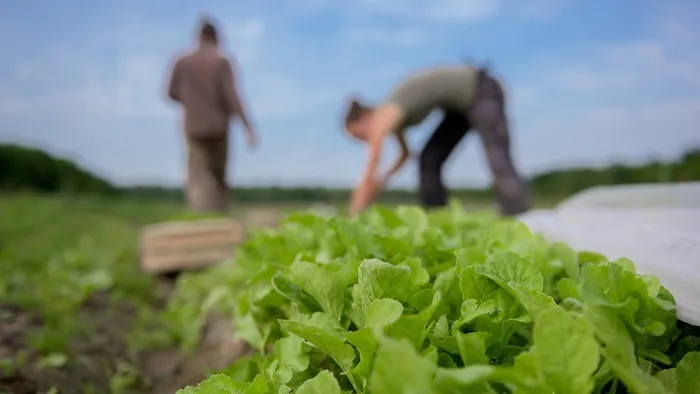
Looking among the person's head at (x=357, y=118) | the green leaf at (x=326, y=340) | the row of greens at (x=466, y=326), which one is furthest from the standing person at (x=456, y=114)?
the green leaf at (x=326, y=340)

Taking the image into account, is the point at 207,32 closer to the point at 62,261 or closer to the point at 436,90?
the point at 62,261

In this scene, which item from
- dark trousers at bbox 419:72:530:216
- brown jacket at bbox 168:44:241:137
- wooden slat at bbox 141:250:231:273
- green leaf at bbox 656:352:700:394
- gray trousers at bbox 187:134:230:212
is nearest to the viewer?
green leaf at bbox 656:352:700:394

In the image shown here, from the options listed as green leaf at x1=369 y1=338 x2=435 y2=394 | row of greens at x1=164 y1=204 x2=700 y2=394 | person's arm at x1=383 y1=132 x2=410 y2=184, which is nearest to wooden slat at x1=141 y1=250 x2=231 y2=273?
person's arm at x1=383 y1=132 x2=410 y2=184

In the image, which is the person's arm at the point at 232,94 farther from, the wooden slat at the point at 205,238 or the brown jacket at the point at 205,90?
the wooden slat at the point at 205,238

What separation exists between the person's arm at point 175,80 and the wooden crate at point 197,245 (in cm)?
195

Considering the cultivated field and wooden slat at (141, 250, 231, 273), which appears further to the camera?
wooden slat at (141, 250, 231, 273)

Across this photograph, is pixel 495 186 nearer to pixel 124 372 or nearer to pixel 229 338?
pixel 229 338

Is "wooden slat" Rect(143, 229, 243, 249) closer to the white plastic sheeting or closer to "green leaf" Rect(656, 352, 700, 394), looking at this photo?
the white plastic sheeting

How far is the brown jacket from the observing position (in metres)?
6.34

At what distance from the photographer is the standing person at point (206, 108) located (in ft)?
20.8

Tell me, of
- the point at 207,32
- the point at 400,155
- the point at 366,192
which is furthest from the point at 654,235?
the point at 207,32

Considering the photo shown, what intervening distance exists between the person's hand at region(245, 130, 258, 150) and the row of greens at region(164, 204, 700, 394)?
16.8 feet

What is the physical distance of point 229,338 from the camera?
2715 millimetres

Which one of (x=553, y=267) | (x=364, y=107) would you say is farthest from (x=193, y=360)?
(x=364, y=107)
